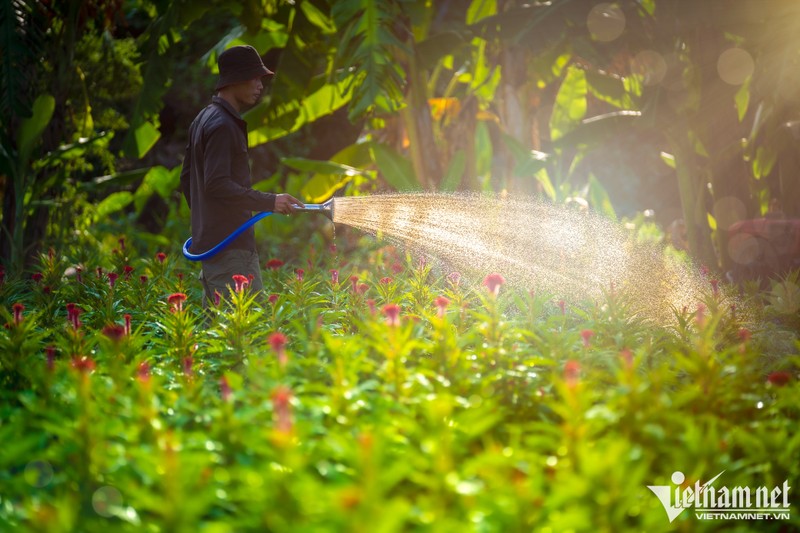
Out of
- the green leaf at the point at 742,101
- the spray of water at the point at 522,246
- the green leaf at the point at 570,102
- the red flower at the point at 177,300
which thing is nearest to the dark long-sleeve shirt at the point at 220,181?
the spray of water at the point at 522,246

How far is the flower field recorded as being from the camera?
2.02 m

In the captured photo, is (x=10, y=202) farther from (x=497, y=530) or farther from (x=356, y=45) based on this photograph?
(x=497, y=530)

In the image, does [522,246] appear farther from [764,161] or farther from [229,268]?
[764,161]

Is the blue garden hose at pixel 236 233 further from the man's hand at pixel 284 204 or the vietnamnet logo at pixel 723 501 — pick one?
the vietnamnet logo at pixel 723 501

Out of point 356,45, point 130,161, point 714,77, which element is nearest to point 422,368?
point 356,45

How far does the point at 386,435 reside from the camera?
7.85 feet

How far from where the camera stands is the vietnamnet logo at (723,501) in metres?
2.41

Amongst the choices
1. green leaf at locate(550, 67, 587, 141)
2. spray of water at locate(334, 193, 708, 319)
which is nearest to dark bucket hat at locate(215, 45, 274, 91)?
spray of water at locate(334, 193, 708, 319)

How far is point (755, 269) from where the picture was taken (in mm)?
6918

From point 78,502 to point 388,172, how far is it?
6.67m

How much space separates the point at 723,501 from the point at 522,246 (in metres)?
4.27

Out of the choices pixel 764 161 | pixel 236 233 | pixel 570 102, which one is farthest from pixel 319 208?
pixel 570 102

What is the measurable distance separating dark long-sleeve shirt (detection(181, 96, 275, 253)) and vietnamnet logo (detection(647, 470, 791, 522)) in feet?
9.08

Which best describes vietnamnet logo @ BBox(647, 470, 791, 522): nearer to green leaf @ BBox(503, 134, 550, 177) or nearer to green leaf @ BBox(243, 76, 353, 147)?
green leaf @ BBox(503, 134, 550, 177)
